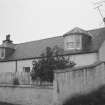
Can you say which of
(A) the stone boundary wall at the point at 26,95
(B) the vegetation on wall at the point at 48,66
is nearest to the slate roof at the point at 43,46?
(B) the vegetation on wall at the point at 48,66

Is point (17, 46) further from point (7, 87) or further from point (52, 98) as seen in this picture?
point (52, 98)

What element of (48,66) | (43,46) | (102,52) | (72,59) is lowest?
(48,66)

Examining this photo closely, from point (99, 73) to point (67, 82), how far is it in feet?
8.80

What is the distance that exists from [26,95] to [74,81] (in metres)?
4.37

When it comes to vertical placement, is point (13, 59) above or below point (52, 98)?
above

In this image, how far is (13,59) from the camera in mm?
27141

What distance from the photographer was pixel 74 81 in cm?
1308

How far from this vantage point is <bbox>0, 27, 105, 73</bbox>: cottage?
20297mm

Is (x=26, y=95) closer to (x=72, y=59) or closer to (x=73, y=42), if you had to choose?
(x=72, y=59)

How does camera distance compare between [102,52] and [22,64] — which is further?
[22,64]

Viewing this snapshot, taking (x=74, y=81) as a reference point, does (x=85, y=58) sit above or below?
above

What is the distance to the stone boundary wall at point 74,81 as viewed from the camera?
12812mm

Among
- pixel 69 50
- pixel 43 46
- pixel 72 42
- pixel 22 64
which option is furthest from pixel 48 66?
pixel 43 46

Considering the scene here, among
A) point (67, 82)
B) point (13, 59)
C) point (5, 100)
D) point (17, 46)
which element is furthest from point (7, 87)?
point (17, 46)
